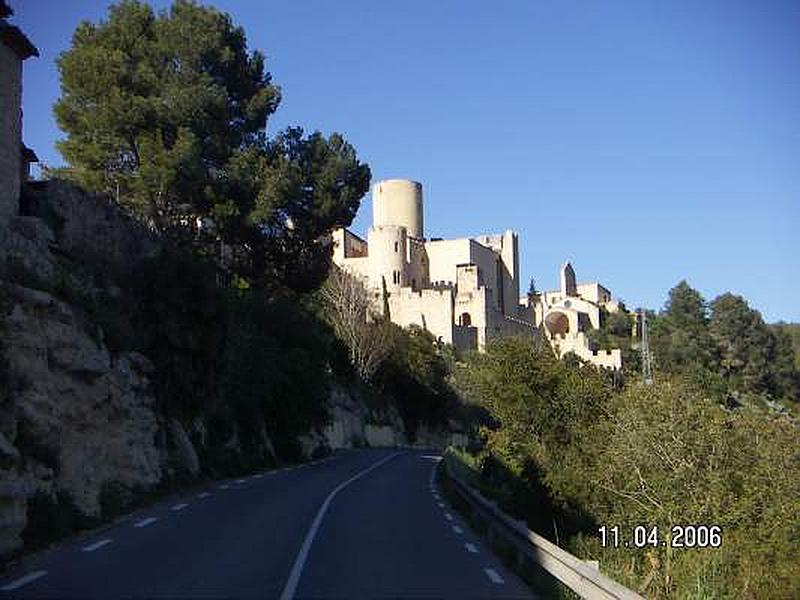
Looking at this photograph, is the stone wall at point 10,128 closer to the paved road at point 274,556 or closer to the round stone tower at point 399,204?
the paved road at point 274,556

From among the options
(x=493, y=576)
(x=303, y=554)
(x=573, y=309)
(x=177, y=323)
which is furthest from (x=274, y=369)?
(x=573, y=309)

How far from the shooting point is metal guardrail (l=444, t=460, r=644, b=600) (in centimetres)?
776

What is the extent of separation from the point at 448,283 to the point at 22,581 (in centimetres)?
12367

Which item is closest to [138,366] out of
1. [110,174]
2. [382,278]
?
[110,174]

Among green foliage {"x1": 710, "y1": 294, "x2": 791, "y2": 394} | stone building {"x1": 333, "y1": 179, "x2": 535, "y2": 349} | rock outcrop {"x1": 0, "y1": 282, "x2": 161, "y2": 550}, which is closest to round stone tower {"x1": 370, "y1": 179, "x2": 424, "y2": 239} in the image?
stone building {"x1": 333, "y1": 179, "x2": 535, "y2": 349}

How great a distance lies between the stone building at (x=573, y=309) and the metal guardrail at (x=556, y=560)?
11111cm

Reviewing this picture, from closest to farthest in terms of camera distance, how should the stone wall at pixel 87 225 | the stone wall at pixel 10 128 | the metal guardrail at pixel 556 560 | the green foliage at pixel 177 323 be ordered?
the metal guardrail at pixel 556 560, the stone wall at pixel 10 128, the stone wall at pixel 87 225, the green foliage at pixel 177 323

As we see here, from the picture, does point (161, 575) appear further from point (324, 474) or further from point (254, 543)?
point (324, 474)

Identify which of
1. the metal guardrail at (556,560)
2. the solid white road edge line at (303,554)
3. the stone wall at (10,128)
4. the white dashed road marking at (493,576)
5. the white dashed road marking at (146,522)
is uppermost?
the stone wall at (10,128)

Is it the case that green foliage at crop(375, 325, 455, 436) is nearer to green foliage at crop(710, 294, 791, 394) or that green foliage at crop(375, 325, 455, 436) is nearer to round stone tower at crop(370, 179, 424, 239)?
green foliage at crop(710, 294, 791, 394)

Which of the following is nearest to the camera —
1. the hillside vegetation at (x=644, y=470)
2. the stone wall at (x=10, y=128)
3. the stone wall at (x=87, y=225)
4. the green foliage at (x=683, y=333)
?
the hillside vegetation at (x=644, y=470)

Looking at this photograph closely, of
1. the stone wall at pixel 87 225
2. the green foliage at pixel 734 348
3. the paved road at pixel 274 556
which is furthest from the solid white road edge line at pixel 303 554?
the green foliage at pixel 734 348

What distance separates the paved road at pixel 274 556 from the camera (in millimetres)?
10125

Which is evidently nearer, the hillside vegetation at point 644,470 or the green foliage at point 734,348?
the hillside vegetation at point 644,470
